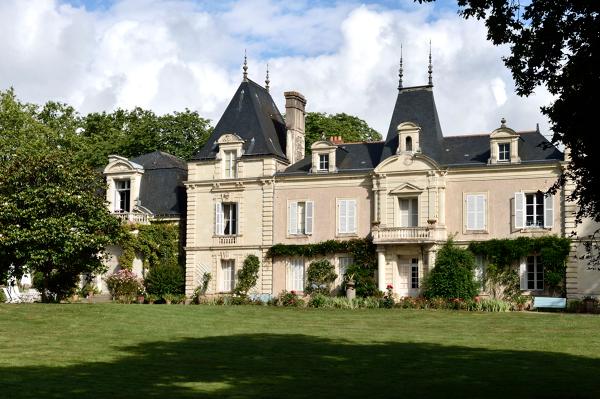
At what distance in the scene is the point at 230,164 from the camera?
41062mm

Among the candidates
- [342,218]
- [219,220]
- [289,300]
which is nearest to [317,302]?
[289,300]

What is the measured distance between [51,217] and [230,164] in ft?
32.1

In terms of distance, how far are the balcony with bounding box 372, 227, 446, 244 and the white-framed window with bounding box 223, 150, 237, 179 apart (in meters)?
7.24

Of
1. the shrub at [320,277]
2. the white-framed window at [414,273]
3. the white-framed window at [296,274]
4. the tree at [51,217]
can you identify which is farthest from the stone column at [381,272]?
the tree at [51,217]

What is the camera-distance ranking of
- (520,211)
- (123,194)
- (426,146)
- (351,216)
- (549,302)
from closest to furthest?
(549,302), (520,211), (426,146), (351,216), (123,194)

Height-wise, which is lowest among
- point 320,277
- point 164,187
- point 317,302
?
point 317,302

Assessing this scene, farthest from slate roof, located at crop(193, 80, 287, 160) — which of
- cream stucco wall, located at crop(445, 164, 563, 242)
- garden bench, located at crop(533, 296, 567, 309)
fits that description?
garden bench, located at crop(533, 296, 567, 309)

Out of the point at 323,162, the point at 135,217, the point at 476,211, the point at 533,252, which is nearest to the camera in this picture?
the point at 533,252

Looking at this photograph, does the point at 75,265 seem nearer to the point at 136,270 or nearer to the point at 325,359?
the point at 136,270

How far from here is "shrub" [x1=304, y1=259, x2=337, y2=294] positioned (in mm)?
38688

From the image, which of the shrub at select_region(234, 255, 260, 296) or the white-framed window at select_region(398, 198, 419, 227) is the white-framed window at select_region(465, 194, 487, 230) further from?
the shrub at select_region(234, 255, 260, 296)

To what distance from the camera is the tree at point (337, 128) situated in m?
55.8

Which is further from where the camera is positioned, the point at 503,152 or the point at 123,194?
the point at 123,194

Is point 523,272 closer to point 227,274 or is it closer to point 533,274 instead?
point 533,274
